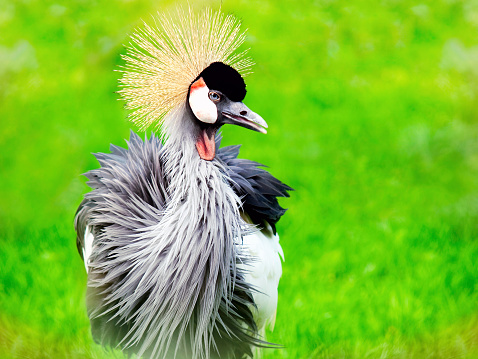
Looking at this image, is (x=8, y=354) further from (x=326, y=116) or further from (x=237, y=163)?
(x=326, y=116)

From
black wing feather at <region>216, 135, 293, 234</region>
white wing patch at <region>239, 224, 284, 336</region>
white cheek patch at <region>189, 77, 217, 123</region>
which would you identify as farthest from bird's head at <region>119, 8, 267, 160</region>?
white wing patch at <region>239, 224, 284, 336</region>

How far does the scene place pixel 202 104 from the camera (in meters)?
1.69

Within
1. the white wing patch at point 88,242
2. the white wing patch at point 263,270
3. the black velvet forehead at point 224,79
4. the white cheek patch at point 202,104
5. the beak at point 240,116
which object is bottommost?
the white wing patch at point 263,270

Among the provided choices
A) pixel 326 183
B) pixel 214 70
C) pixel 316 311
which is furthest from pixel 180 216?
pixel 326 183

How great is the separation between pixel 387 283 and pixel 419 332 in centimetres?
36

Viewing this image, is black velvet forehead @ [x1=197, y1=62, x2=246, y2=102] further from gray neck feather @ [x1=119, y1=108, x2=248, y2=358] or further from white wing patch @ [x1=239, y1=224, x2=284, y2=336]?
white wing patch @ [x1=239, y1=224, x2=284, y2=336]

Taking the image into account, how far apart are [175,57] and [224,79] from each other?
0.55ft

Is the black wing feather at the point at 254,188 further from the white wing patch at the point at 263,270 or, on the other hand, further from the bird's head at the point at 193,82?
the bird's head at the point at 193,82

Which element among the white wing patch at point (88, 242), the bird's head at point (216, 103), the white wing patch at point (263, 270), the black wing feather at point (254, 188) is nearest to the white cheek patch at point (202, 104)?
the bird's head at point (216, 103)

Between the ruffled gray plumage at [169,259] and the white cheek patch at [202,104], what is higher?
the white cheek patch at [202,104]

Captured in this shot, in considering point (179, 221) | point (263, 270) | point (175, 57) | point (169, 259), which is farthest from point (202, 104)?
point (263, 270)

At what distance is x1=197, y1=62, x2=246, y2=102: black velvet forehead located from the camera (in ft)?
5.61

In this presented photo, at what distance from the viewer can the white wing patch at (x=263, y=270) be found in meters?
1.91

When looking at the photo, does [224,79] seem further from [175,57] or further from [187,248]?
[187,248]
